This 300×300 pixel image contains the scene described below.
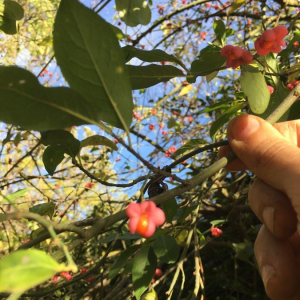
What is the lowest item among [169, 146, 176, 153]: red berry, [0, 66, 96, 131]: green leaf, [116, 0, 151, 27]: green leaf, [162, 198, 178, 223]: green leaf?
Answer: [162, 198, 178, 223]: green leaf

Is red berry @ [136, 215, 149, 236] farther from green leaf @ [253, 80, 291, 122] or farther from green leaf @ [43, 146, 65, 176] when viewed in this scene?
green leaf @ [253, 80, 291, 122]

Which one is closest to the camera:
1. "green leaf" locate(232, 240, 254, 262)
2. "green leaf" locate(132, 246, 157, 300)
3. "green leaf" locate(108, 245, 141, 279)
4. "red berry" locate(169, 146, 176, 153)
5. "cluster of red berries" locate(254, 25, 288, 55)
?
"cluster of red berries" locate(254, 25, 288, 55)

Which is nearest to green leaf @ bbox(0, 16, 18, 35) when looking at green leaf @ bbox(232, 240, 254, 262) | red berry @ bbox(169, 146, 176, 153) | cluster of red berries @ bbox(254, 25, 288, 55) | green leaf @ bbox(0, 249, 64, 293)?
cluster of red berries @ bbox(254, 25, 288, 55)

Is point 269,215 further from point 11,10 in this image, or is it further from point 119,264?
point 11,10

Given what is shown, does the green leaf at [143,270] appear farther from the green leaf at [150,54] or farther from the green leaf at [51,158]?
the green leaf at [150,54]

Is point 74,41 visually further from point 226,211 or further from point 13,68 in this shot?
point 226,211

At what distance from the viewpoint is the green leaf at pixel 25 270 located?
1.07 feet

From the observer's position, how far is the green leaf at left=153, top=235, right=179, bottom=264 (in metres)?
1.07

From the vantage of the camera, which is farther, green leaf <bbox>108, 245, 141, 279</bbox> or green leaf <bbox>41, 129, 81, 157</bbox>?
green leaf <bbox>108, 245, 141, 279</bbox>

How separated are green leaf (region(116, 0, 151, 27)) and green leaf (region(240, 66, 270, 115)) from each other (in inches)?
25.6

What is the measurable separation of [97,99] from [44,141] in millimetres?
241

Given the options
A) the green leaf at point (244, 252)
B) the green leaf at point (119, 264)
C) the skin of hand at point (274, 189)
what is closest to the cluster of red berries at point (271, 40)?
the skin of hand at point (274, 189)

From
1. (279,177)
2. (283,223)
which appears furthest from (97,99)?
(283,223)

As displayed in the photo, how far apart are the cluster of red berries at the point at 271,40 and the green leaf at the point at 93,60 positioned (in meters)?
0.58
